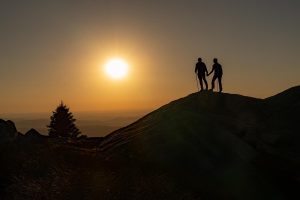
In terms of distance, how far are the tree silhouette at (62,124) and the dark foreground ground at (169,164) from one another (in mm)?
44555

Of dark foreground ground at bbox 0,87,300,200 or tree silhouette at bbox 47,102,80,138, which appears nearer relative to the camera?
dark foreground ground at bbox 0,87,300,200

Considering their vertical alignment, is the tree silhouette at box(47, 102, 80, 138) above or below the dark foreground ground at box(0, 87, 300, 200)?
above

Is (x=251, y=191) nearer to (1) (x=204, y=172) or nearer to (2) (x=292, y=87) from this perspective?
(1) (x=204, y=172)

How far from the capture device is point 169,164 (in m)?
25.1

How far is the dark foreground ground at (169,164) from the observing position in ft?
73.0

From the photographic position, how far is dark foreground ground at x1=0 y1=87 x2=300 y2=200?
2225 centimetres

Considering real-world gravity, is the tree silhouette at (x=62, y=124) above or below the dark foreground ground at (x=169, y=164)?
above

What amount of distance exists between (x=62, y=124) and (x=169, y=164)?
52656mm

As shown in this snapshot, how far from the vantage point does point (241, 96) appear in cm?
3772

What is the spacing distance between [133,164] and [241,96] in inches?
639

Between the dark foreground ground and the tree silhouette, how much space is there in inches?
1754

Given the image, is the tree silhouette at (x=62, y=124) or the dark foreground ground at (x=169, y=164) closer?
the dark foreground ground at (x=169, y=164)

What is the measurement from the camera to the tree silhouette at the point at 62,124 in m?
73.9

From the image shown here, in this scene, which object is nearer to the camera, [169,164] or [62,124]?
[169,164]
